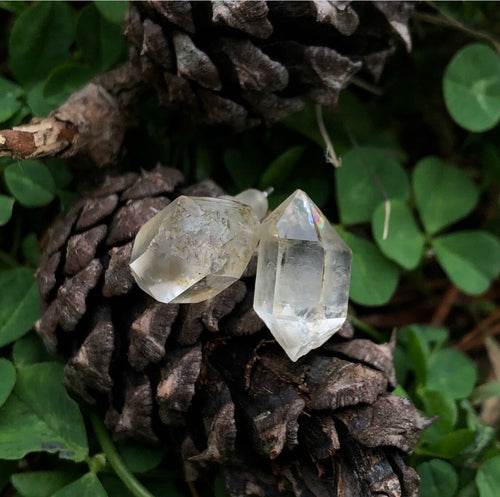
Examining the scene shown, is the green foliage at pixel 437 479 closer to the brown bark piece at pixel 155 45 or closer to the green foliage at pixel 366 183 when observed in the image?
the green foliage at pixel 366 183

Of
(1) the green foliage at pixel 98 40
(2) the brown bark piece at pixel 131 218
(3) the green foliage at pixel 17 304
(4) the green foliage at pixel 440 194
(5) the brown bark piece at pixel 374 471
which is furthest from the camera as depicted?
(4) the green foliage at pixel 440 194

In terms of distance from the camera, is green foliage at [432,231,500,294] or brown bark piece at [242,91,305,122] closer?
brown bark piece at [242,91,305,122]

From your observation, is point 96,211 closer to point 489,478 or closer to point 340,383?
point 340,383

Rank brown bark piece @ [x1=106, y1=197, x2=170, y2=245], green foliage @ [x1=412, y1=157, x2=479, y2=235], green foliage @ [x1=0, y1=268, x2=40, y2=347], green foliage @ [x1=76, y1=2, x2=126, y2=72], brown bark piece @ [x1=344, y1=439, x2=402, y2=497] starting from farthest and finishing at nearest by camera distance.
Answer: green foliage @ [x1=412, y1=157, x2=479, y2=235] → green foliage @ [x1=76, y1=2, x2=126, y2=72] → green foliage @ [x1=0, y1=268, x2=40, y2=347] → brown bark piece @ [x1=106, y1=197, x2=170, y2=245] → brown bark piece @ [x1=344, y1=439, x2=402, y2=497]

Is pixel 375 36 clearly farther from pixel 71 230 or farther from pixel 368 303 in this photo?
pixel 71 230

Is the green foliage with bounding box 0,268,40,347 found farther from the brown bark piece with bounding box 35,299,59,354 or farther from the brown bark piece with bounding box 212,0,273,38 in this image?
the brown bark piece with bounding box 212,0,273,38

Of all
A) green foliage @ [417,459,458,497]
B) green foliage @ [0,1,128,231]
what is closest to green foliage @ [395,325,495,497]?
green foliage @ [417,459,458,497]

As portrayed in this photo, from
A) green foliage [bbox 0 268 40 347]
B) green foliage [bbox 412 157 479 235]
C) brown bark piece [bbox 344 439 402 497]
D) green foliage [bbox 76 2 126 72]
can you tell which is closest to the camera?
brown bark piece [bbox 344 439 402 497]

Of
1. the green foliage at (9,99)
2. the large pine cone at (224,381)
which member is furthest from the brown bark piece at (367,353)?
the green foliage at (9,99)
